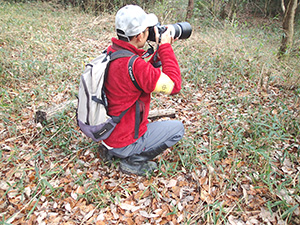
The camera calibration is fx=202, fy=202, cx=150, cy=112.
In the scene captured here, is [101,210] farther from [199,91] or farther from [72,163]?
[199,91]

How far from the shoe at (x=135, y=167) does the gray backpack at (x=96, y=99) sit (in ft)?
1.71

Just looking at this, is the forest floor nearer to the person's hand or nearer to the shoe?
the shoe

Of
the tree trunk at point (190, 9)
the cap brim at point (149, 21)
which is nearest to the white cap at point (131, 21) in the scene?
the cap brim at point (149, 21)

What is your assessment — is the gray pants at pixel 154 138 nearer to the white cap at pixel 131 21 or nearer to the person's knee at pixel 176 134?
the person's knee at pixel 176 134

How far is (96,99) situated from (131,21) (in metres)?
0.73

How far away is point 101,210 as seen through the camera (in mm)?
Result: 2023

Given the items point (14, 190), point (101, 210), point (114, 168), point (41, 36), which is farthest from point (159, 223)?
point (41, 36)

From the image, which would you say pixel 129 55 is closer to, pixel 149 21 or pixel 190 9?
pixel 149 21

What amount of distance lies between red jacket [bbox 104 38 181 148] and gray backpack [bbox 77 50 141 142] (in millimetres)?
50

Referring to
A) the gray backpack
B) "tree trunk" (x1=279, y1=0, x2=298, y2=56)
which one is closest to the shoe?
the gray backpack

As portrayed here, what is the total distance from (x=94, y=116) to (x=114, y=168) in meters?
0.87

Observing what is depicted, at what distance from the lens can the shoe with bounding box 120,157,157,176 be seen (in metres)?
2.32

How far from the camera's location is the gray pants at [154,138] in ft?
7.17

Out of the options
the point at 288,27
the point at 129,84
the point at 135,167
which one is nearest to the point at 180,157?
the point at 135,167
